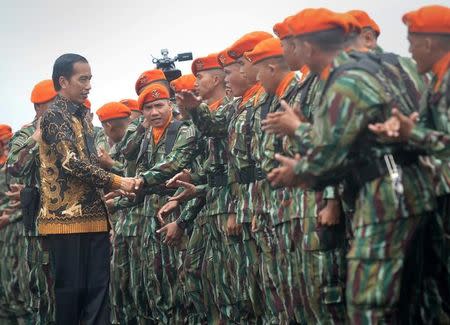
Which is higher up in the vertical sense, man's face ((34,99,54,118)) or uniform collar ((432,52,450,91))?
uniform collar ((432,52,450,91))

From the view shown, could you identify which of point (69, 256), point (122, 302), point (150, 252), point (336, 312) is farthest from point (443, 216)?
point (122, 302)

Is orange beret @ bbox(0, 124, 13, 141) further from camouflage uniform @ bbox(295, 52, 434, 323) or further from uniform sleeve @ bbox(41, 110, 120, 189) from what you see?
camouflage uniform @ bbox(295, 52, 434, 323)

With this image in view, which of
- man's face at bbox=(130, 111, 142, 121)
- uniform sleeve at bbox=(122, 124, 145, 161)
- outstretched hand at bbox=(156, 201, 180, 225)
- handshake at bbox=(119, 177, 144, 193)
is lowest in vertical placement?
outstretched hand at bbox=(156, 201, 180, 225)

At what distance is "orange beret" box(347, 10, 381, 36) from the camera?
589cm

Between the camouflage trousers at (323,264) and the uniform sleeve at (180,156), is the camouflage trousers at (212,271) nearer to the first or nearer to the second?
the uniform sleeve at (180,156)

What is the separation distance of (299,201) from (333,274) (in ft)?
1.77

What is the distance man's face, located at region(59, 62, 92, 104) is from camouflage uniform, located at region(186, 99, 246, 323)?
92cm

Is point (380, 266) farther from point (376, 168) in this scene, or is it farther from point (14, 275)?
point (14, 275)

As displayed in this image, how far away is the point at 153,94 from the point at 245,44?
4.77 feet

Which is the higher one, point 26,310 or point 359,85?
point 359,85

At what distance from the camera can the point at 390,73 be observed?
179 inches

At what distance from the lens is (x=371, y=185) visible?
433cm

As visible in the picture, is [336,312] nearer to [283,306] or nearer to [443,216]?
[283,306]

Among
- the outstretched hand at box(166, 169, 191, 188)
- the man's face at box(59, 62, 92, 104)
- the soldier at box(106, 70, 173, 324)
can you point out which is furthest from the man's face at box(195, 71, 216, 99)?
the man's face at box(59, 62, 92, 104)
